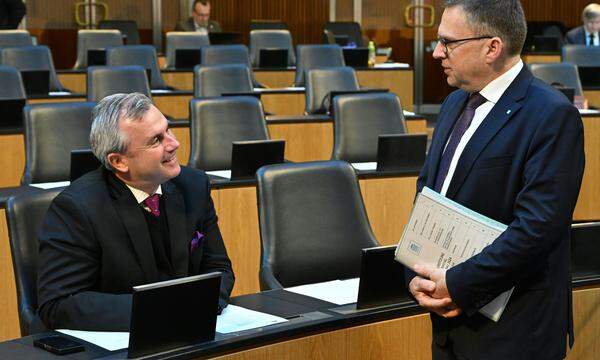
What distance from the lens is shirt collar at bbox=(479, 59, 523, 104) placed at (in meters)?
2.15

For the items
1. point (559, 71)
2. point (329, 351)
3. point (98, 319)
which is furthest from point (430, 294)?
point (559, 71)

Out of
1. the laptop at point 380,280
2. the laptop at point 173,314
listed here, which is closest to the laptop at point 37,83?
the laptop at point 380,280

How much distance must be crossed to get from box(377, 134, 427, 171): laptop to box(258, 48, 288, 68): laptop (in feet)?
15.4

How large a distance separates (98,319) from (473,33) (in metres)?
1.11

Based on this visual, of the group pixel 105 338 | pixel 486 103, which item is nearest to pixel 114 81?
pixel 105 338

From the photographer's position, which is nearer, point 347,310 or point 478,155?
point 478,155

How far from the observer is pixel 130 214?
2656 mm

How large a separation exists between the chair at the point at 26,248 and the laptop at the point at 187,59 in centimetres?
614

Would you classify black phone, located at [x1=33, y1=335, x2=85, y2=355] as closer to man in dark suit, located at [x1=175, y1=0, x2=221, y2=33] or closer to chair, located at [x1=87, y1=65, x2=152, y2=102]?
chair, located at [x1=87, y1=65, x2=152, y2=102]

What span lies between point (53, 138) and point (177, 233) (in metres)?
2.09

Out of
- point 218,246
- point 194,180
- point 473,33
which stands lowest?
point 218,246

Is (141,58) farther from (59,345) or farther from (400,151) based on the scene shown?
(59,345)

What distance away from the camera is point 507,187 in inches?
82.0

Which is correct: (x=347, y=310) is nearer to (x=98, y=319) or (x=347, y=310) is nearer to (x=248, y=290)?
(x=98, y=319)
